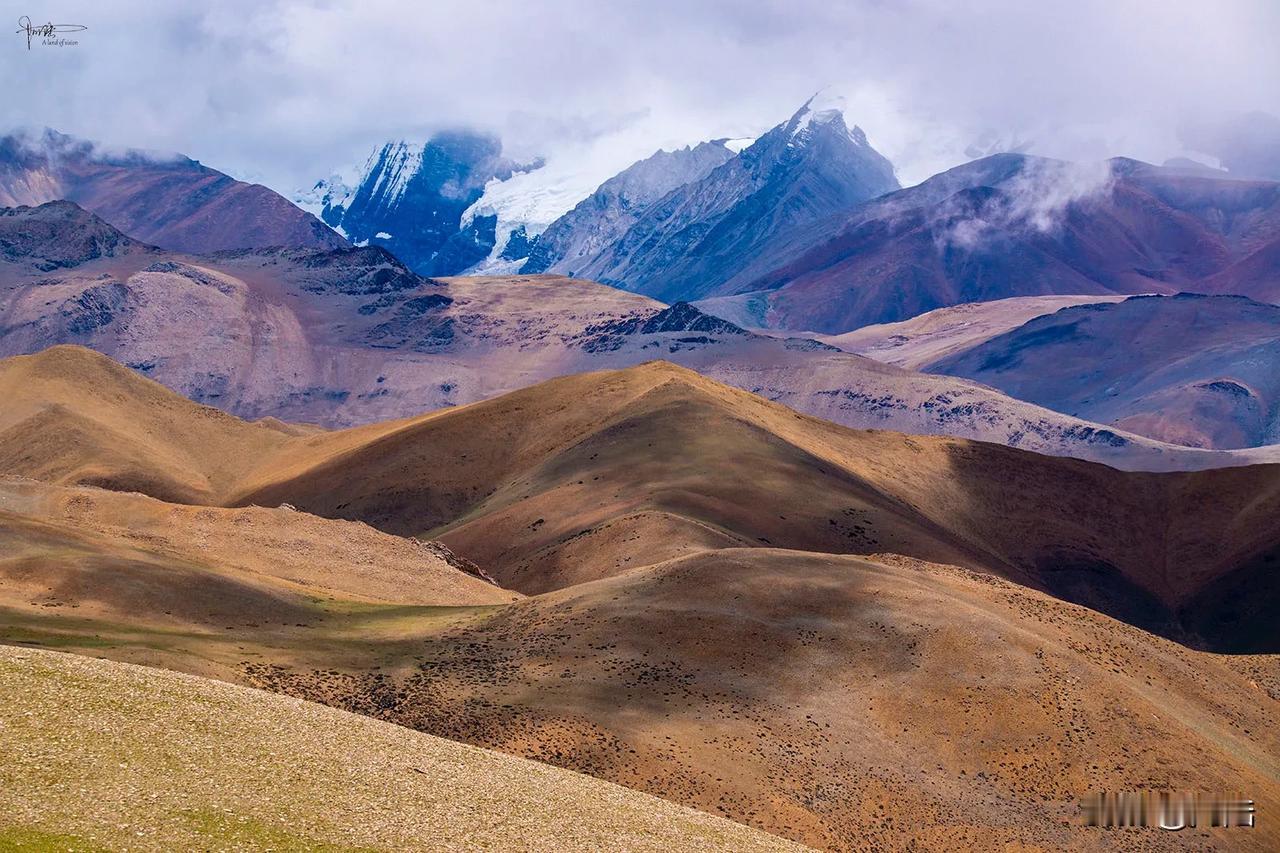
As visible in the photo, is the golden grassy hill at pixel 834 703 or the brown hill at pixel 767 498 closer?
the golden grassy hill at pixel 834 703

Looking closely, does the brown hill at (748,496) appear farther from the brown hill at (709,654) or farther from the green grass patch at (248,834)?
the green grass patch at (248,834)

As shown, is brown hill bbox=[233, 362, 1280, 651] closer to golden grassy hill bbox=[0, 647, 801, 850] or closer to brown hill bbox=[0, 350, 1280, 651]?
brown hill bbox=[0, 350, 1280, 651]

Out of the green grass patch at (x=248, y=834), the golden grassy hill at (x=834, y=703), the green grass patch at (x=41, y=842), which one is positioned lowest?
the golden grassy hill at (x=834, y=703)

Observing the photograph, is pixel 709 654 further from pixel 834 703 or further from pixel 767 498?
pixel 767 498

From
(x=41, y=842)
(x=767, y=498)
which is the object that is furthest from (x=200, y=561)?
(x=767, y=498)

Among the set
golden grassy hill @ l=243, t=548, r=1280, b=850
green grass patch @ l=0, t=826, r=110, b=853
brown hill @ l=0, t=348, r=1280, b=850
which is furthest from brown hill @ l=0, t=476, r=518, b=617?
green grass patch @ l=0, t=826, r=110, b=853

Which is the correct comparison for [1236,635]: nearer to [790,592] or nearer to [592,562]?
[592,562]

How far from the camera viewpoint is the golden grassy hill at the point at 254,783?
1389 inches

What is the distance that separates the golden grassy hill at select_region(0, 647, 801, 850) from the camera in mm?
35281

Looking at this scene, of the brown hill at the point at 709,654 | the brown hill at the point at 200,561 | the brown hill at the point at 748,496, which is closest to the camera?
the brown hill at the point at 709,654

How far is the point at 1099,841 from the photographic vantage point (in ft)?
212

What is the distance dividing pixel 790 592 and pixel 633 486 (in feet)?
189

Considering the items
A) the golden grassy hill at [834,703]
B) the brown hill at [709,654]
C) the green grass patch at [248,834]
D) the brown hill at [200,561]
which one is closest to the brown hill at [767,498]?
the brown hill at [709,654]

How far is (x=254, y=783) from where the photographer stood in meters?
38.8
